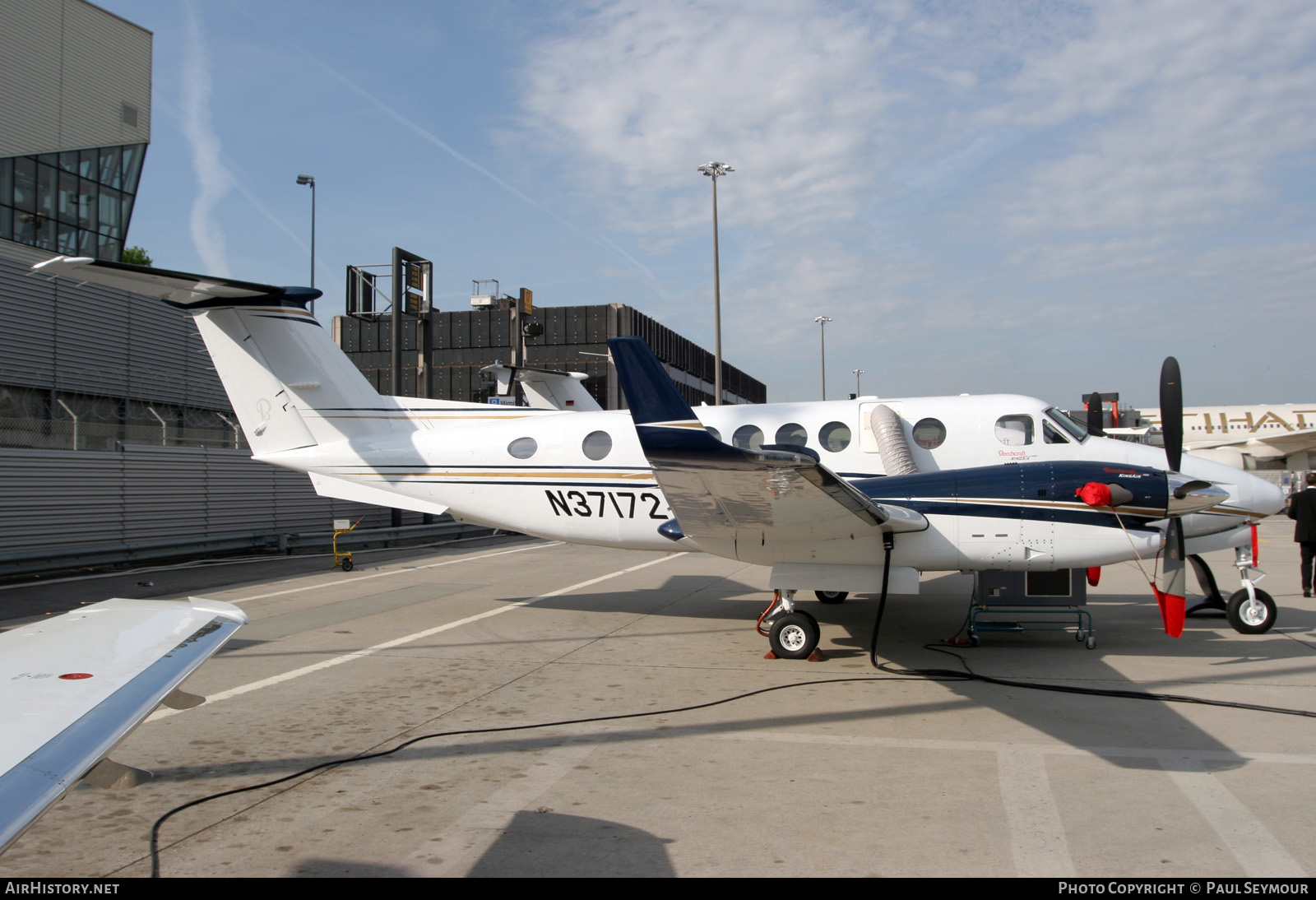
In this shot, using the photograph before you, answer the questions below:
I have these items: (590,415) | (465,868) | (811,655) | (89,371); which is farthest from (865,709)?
(89,371)

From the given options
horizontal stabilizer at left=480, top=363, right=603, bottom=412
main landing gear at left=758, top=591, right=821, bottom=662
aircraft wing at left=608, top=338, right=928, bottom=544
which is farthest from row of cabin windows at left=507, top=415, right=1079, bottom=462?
horizontal stabilizer at left=480, top=363, right=603, bottom=412

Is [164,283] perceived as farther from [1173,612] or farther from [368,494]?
[1173,612]

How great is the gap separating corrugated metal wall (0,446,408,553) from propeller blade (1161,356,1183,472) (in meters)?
17.8

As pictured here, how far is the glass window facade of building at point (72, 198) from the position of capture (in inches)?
1223

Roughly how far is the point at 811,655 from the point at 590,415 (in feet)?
14.0

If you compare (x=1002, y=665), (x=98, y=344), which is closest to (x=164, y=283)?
(x=1002, y=665)

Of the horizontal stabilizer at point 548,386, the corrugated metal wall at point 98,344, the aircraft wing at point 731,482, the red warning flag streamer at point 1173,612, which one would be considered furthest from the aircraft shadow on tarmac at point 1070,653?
the corrugated metal wall at point 98,344

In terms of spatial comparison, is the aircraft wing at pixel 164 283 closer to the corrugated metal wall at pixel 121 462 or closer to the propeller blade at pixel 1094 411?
the corrugated metal wall at pixel 121 462

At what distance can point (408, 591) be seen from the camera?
41.7 feet

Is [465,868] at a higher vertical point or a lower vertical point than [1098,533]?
lower

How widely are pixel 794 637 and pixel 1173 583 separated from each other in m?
3.51

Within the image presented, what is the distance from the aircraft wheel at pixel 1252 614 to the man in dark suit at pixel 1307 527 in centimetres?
384
